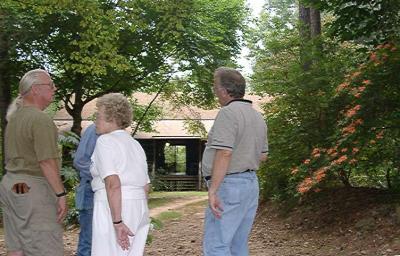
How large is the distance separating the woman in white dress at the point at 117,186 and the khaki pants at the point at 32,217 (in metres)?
0.39

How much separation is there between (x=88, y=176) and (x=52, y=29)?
14297 millimetres

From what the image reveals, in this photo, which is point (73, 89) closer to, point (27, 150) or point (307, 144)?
point (307, 144)

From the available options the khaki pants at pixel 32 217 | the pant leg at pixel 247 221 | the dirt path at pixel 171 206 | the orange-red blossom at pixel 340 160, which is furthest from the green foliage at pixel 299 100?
the khaki pants at pixel 32 217

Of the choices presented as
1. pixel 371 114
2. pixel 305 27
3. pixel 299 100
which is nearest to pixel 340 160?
pixel 371 114

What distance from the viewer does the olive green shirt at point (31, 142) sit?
12.1 feet

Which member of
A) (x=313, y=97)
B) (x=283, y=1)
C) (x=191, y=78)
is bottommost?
(x=313, y=97)

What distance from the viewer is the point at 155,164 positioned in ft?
98.7

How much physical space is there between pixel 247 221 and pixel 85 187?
162 cm

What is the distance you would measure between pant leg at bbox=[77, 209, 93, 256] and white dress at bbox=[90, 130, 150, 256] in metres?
1.47

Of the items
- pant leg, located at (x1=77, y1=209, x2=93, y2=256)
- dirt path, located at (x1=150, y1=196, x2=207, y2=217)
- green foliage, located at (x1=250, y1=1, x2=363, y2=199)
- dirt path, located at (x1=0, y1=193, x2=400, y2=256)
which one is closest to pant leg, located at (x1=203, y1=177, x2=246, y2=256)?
pant leg, located at (x1=77, y1=209, x2=93, y2=256)

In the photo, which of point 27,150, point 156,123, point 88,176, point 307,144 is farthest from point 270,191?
point 156,123

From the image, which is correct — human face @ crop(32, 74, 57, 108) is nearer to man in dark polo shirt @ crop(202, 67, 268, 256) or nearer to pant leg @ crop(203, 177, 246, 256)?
man in dark polo shirt @ crop(202, 67, 268, 256)

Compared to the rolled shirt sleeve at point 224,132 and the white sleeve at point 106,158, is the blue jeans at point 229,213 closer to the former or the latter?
the rolled shirt sleeve at point 224,132

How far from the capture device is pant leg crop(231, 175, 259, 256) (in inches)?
158
